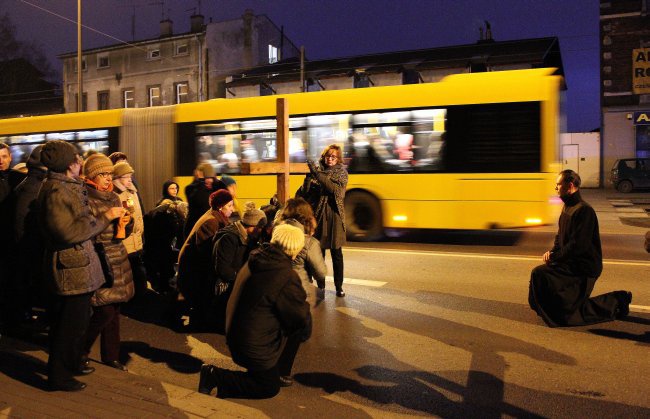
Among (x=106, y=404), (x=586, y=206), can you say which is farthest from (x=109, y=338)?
(x=586, y=206)

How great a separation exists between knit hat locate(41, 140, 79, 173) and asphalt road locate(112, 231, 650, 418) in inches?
75.4

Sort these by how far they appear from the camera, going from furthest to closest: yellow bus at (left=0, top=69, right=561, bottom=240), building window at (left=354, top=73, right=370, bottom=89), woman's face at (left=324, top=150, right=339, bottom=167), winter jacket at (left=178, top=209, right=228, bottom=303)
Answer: building window at (left=354, top=73, right=370, bottom=89) < yellow bus at (left=0, top=69, right=561, bottom=240) < woman's face at (left=324, top=150, right=339, bottom=167) < winter jacket at (left=178, top=209, right=228, bottom=303)

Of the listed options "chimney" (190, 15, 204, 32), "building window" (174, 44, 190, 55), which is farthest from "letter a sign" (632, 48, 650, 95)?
"building window" (174, 44, 190, 55)

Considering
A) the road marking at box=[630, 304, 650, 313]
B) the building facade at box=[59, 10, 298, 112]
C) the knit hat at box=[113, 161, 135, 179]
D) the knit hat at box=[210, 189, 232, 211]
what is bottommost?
the road marking at box=[630, 304, 650, 313]

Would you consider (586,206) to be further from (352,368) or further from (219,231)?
(219,231)

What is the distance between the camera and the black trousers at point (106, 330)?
15.4ft

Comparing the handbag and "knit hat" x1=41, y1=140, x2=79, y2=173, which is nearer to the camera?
"knit hat" x1=41, y1=140, x2=79, y2=173

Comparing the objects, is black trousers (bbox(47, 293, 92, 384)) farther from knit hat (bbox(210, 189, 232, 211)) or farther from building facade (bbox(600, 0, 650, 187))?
building facade (bbox(600, 0, 650, 187))

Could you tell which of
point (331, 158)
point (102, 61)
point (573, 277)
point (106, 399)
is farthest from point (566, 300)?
point (102, 61)

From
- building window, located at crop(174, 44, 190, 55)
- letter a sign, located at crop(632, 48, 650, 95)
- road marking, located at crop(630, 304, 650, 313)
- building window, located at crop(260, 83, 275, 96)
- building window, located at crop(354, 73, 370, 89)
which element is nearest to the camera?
road marking, located at crop(630, 304, 650, 313)

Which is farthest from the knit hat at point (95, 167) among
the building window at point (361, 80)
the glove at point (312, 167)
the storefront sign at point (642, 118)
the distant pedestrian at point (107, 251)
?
the storefront sign at point (642, 118)

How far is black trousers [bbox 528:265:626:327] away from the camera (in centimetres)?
609

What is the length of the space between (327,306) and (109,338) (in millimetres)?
2891

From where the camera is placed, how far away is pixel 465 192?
12.0m
